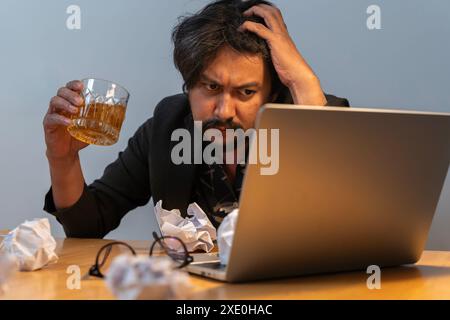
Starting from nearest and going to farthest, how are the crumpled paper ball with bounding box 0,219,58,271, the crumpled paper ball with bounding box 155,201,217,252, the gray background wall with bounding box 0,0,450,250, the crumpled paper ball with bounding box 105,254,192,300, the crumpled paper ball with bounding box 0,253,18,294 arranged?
the crumpled paper ball with bounding box 105,254,192,300, the crumpled paper ball with bounding box 0,253,18,294, the crumpled paper ball with bounding box 0,219,58,271, the crumpled paper ball with bounding box 155,201,217,252, the gray background wall with bounding box 0,0,450,250

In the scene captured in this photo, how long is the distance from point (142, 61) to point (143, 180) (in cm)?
57

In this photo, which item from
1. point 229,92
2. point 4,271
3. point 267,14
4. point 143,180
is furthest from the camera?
point 143,180

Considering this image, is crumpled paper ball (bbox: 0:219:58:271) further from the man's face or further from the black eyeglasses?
the man's face

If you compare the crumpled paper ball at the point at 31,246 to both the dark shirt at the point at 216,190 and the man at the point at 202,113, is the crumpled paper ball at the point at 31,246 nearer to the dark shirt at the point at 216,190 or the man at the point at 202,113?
the man at the point at 202,113

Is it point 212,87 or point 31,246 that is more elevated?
point 212,87

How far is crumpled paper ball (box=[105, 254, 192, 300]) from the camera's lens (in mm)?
645

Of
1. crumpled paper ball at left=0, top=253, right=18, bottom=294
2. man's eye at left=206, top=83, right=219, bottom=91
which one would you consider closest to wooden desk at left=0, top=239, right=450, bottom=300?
crumpled paper ball at left=0, top=253, right=18, bottom=294

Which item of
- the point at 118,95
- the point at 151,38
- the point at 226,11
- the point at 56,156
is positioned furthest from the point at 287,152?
the point at 151,38

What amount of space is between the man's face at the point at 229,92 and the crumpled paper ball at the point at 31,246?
2.30 feet

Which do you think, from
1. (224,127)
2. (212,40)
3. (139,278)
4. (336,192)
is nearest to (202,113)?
(224,127)

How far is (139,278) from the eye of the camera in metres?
0.65

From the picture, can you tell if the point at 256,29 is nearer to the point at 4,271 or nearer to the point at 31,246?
the point at 31,246

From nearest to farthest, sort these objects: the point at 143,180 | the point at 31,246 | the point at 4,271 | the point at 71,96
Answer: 1. the point at 4,271
2. the point at 31,246
3. the point at 71,96
4. the point at 143,180

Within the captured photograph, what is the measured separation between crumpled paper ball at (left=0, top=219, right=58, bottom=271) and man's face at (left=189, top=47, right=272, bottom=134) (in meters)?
0.70
